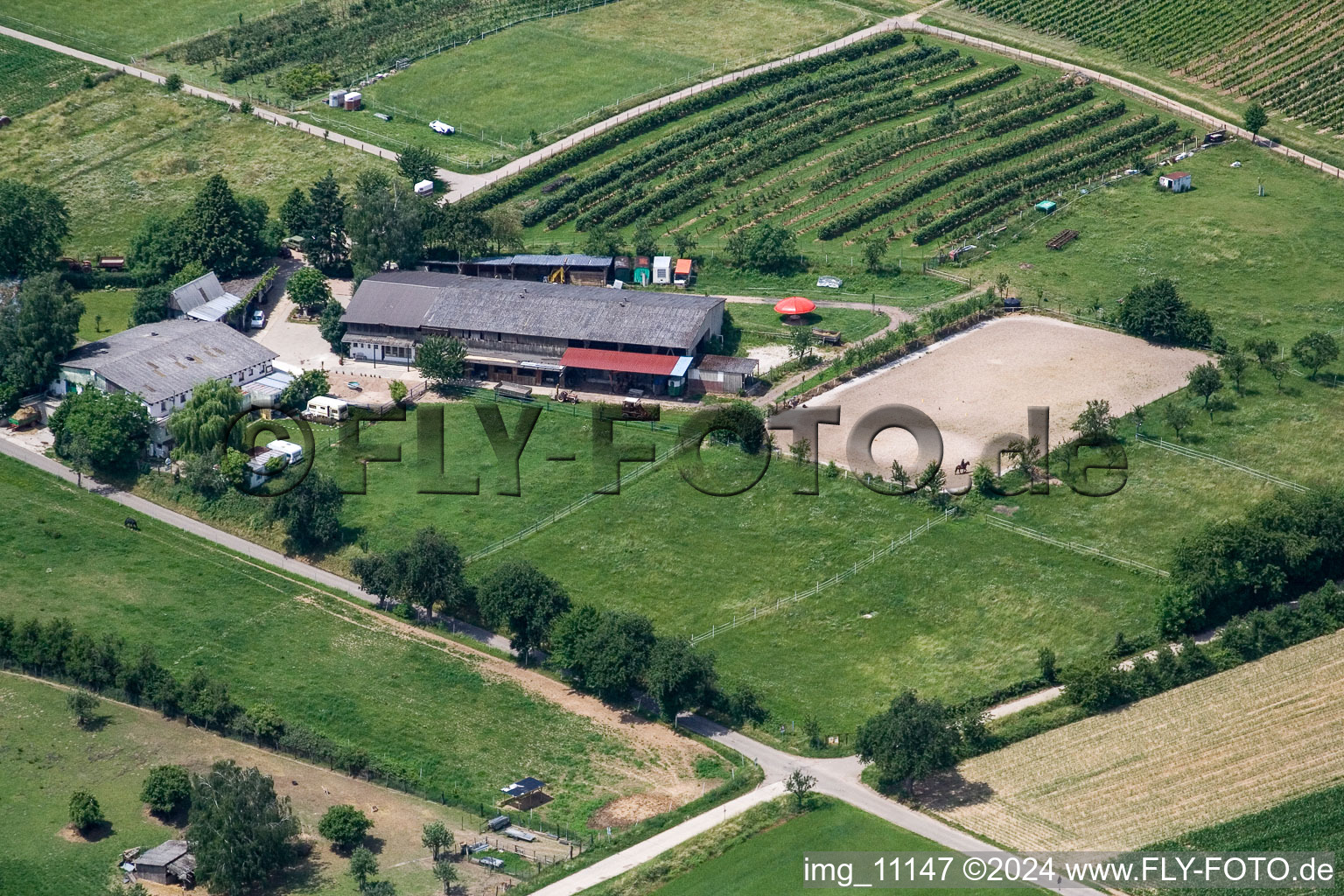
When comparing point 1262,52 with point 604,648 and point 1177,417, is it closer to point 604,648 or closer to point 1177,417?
point 1177,417

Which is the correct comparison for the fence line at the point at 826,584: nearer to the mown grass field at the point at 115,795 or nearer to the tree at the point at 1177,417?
the tree at the point at 1177,417

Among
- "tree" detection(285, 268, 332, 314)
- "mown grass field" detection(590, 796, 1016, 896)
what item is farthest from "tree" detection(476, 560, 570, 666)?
"tree" detection(285, 268, 332, 314)

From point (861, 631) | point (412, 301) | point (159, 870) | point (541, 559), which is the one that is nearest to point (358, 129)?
point (412, 301)

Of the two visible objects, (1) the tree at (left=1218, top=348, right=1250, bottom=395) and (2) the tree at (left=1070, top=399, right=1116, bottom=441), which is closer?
(2) the tree at (left=1070, top=399, right=1116, bottom=441)

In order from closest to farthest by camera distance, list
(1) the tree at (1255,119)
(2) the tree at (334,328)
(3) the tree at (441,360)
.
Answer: (3) the tree at (441,360), (2) the tree at (334,328), (1) the tree at (1255,119)

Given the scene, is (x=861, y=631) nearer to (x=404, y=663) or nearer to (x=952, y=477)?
A: (x=952, y=477)

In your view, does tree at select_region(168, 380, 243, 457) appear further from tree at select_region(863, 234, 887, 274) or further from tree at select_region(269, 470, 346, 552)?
tree at select_region(863, 234, 887, 274)

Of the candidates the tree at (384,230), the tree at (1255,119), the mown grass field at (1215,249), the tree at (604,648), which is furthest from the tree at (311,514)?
the tree at (1255,119)

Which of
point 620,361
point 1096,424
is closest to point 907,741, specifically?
point 1096,424

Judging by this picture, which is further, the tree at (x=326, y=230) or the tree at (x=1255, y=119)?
the tree at (x=1255, y=119)
